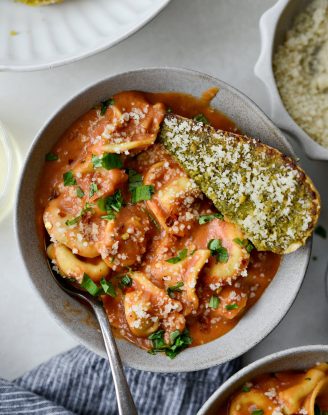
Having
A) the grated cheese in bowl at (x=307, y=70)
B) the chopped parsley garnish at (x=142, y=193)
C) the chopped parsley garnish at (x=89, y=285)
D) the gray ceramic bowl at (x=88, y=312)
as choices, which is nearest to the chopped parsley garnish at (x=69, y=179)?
the gray ceramic bowl at (x=88, y=312)

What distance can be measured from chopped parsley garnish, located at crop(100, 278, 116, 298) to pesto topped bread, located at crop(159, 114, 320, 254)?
51 cm

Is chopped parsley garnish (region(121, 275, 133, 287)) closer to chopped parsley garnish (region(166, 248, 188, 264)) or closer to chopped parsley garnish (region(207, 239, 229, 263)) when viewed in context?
chopped parsley garnish (region(166, 248, 188, 264))

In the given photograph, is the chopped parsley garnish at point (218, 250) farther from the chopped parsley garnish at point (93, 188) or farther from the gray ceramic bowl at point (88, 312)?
Answer: the chopped parsley garnish at point (93, 188)

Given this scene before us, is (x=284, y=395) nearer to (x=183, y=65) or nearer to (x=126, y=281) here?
(x=126, y=281)

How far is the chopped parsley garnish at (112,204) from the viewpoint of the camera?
2.67 meters

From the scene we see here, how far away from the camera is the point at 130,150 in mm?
2668

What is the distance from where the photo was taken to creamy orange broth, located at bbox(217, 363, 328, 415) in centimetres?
269

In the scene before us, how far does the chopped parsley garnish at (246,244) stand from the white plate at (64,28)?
91cm

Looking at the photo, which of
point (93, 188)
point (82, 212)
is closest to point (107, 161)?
point (93, 188)

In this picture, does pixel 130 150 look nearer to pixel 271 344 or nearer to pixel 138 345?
pixel 138 345

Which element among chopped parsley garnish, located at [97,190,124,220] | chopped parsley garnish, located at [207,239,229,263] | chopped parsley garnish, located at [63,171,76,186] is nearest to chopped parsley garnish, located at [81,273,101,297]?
chopped parsley garnish, located at [97,190,124,220]

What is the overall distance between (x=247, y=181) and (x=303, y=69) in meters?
0.63

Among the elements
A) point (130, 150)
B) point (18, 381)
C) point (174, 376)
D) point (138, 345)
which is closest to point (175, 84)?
point (130, 150)

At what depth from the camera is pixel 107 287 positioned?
2.71 metres
